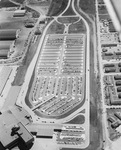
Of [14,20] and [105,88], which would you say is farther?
[14,20]

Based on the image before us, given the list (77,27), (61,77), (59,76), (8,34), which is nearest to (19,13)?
(8,34)

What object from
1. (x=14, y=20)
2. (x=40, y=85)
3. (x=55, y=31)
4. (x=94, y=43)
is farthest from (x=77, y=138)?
(x=14, y=20)

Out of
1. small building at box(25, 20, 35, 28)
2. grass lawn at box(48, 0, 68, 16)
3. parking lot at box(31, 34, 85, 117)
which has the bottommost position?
parking lot at box(31, 34, 85, 117)

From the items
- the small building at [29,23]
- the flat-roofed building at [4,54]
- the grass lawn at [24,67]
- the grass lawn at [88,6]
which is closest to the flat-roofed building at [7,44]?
the flat-roofed building at [4,54]

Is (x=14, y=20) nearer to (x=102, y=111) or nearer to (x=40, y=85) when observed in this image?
(x=40, y=85)

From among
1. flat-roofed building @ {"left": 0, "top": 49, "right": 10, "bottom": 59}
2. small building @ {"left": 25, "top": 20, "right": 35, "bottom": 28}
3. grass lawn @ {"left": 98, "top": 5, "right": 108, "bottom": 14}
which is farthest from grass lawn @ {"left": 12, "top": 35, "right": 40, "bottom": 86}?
grass lawn @ {"left": 98, "top": 5, "right": 108, "bottom": 14}

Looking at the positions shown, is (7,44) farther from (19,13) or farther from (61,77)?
(61,77)

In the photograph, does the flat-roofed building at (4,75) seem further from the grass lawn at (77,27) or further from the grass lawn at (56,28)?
the grass lawn at (77,27)

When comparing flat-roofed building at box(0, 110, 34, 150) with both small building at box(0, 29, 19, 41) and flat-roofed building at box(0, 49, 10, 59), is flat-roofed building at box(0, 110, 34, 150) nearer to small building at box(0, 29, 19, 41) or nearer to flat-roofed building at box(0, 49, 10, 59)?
flat-roofed building at box(0, 49, 10, 59)
